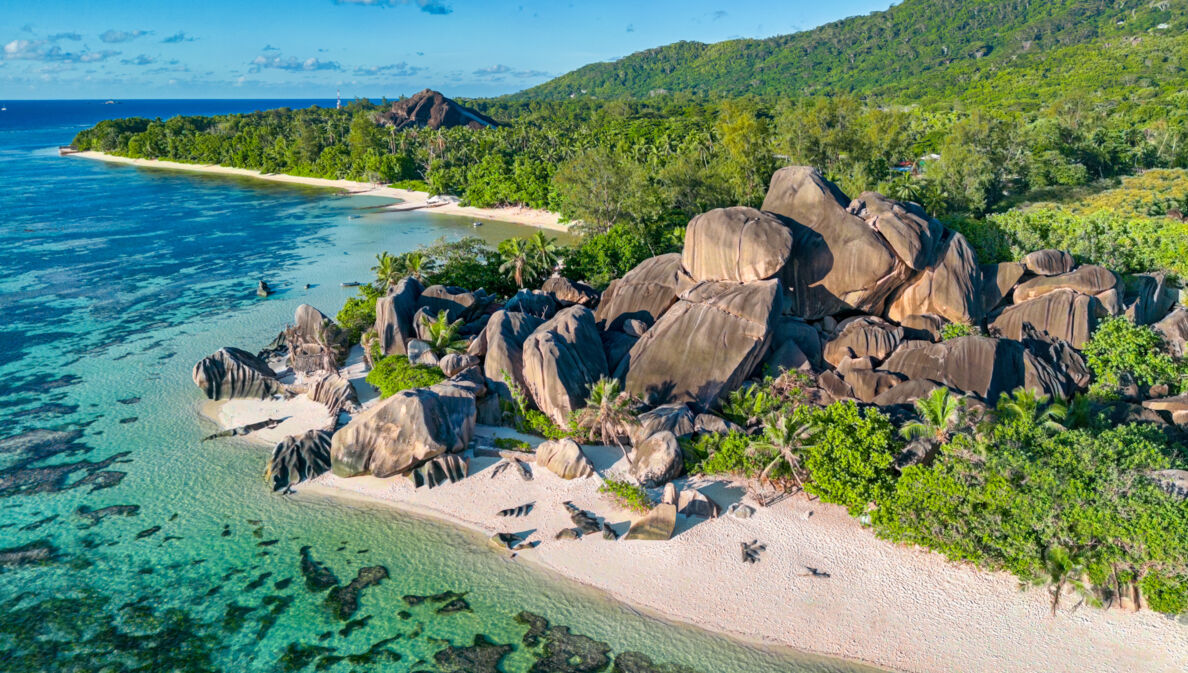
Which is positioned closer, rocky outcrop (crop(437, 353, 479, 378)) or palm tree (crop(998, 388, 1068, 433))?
palm tree (crop(998, 388, 1068, 433))

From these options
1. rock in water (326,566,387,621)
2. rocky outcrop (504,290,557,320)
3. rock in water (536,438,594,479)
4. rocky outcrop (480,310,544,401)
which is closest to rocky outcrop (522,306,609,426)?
rocky outcrop (480,310,544,401)

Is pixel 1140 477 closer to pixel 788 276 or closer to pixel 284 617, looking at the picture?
pixel 788 276

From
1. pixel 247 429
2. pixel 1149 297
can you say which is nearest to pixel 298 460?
pixel 247 429

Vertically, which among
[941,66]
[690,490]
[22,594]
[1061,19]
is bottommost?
[22,594]

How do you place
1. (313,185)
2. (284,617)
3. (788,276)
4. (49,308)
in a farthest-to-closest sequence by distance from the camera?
(313,185) < (49,308) < (788,276) < (284,617)

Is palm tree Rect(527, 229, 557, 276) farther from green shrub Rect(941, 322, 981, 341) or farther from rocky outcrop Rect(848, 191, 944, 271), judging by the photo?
green shrub Rect(941, 322, 981, 341)

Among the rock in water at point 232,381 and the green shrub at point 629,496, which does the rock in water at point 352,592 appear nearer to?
the green shrub at point 629,496

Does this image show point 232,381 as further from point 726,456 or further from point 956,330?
point 956,330

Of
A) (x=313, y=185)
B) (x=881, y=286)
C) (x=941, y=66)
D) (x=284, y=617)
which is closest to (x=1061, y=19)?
(x=941, y=66)
